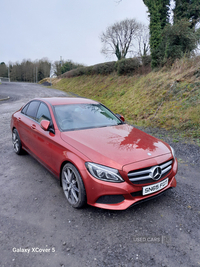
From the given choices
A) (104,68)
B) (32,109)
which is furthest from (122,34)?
(32,109)

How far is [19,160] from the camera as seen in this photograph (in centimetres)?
459

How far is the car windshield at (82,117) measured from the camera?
3506 mm

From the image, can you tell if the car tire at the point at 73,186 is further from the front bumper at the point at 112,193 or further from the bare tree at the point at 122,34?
the bare tree at the point at 122,34

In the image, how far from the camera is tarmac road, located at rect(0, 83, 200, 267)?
205 cm

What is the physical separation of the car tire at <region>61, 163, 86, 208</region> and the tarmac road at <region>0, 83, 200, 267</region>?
14cm

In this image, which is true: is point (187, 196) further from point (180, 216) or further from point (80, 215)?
point (80, 215)

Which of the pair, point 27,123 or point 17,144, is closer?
point 27,123

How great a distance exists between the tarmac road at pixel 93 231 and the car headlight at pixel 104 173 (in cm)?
61

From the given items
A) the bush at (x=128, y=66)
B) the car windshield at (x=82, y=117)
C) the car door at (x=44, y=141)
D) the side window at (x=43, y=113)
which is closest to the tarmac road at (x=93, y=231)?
the car door at (x=44, y=141)

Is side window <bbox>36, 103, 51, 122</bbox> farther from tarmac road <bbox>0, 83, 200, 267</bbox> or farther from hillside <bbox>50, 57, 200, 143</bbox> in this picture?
hillside <bbox>50, 57, 200, 143</bbox>

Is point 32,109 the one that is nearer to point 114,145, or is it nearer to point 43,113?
point 43,113

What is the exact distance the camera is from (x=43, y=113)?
3.93 meters

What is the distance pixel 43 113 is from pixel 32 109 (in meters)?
0.72

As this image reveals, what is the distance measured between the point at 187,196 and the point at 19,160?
364cm
